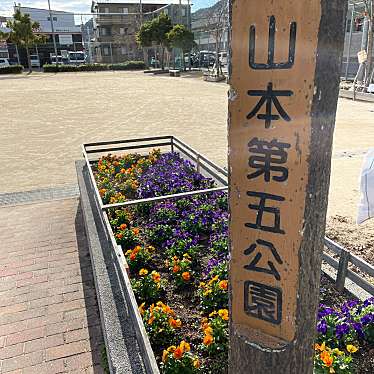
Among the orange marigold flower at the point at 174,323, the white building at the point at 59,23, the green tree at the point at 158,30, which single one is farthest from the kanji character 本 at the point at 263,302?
the white building at the point at 59,23

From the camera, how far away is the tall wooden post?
41.0 inches

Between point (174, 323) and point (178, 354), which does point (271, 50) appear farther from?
point (174, 323)

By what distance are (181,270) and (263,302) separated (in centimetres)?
197

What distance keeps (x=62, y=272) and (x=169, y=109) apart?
11911 mm

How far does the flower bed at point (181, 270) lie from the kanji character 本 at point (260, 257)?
1.22 m

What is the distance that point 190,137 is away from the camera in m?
10.6

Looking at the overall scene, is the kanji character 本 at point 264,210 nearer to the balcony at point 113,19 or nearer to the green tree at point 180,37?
the green tree at point 180,37

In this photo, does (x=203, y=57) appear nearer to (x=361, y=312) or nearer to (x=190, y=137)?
(x=190, y=137)

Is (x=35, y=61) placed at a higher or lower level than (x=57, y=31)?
lower

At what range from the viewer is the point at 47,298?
3854mm

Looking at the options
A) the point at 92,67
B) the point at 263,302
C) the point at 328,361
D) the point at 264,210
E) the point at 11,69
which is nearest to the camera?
the point at 264,210

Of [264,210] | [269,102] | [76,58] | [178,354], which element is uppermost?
[76,58]

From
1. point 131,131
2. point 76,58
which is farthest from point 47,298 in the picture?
point 76,58

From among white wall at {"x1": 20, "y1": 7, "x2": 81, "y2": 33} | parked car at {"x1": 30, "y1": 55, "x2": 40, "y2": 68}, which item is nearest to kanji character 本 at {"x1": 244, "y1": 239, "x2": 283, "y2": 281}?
parked car at {"x1": 30, "y1": 55, "x2": 40, "y2": 68}
